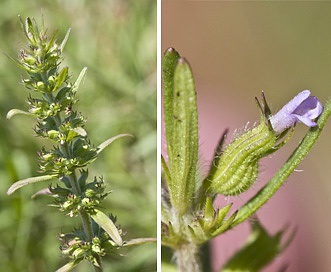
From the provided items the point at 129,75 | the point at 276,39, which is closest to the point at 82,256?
the point at 129,75

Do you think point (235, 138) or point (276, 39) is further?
point (276, 39)

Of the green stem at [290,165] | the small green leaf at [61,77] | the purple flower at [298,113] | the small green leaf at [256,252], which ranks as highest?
the small green leaf at [61,77]

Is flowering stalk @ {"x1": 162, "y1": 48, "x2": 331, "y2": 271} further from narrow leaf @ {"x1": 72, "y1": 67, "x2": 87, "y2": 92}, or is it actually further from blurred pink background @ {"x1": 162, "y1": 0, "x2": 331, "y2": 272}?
blurred pink background @ {"x1": 162, "y1": 0, "x2": 331, "y2": 272}

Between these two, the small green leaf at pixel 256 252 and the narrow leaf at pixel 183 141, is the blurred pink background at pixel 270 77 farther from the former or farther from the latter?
the narrow leaf at pixel 183 141

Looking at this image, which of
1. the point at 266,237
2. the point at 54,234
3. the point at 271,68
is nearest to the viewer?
the point at 266,237

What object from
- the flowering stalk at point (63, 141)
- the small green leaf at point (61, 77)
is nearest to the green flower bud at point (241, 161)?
the flowering stalk at point (63, 141)

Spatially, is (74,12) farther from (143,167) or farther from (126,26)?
(143,167)

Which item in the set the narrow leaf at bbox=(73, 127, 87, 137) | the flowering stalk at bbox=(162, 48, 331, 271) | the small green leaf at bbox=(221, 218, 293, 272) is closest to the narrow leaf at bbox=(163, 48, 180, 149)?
the flowering stalk at bbox=(162, 48, 331, 271)

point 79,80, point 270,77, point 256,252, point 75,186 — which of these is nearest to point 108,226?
point 75,186

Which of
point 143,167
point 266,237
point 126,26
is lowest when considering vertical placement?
point 266,237
